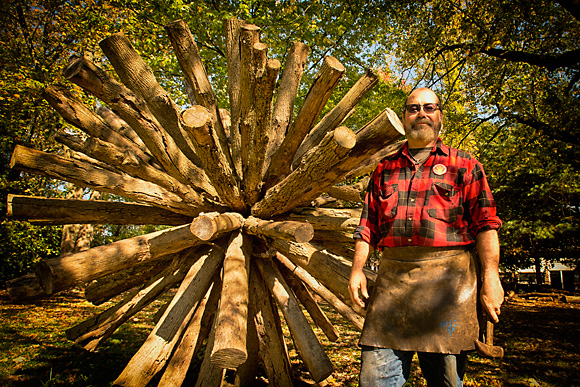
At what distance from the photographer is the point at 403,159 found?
7.52 feet

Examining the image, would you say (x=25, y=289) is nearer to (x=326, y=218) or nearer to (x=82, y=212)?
(x=82, y=212)

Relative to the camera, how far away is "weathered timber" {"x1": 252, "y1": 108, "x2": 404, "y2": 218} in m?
2.35

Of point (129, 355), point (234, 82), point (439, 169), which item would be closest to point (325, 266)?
point (439, 169)

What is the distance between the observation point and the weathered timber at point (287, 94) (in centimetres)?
372

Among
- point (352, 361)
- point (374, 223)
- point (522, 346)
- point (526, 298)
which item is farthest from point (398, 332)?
point (526, 298)

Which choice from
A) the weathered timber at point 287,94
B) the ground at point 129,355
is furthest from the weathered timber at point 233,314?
the ground at point 129,355

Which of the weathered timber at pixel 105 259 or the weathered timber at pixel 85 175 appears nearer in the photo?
the weathered timber at pixel 105 259

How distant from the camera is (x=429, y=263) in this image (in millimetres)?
1975

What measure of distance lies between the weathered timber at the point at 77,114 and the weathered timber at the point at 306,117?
1.40 m

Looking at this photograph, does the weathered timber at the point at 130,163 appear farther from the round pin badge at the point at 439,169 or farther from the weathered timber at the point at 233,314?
the round pin badge at the point at 439,169

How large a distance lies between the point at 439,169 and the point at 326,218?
1548 millimetres

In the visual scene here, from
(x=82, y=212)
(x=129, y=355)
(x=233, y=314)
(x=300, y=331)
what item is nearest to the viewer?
(x=233, y=314)

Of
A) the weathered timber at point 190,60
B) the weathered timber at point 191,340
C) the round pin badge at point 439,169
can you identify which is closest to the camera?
the round pin badge at point 439,169

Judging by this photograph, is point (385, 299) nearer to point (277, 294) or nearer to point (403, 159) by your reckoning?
point (403, 159)
